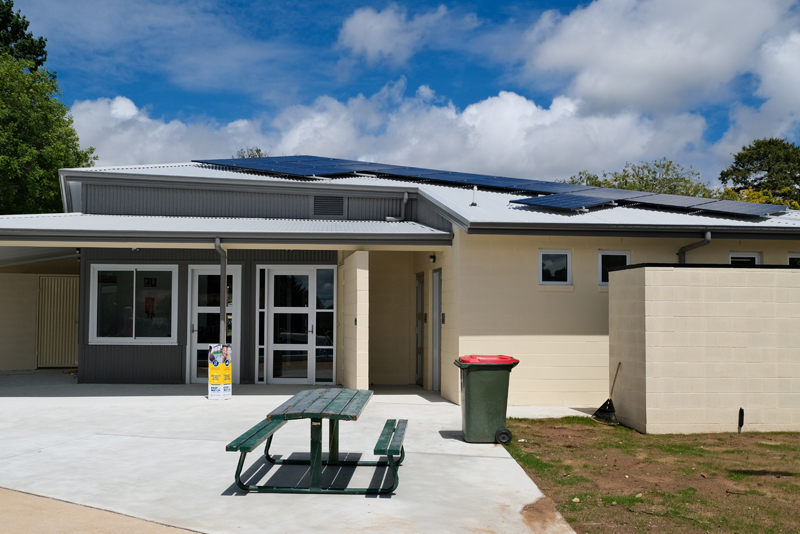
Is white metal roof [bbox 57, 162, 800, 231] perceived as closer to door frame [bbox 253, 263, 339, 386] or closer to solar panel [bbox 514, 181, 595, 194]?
solar panel [bbox 514, 181, 595, 194]

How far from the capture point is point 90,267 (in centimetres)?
1485

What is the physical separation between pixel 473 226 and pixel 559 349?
2805 millimetres

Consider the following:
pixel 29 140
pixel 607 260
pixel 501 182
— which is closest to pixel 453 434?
pixel 607 260

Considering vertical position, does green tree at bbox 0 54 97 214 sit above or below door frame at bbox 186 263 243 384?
above

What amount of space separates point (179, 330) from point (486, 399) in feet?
27.3

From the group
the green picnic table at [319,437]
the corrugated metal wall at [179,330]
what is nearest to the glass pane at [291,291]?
the corrugated metal wall at [179,330]

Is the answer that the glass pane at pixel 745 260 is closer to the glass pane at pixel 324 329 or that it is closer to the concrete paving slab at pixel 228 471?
the concrete paving slab at pixel 228 471

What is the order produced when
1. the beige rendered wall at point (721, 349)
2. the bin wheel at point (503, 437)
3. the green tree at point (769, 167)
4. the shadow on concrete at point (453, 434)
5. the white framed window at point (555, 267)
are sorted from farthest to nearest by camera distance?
the green tree at point (769, 167), the white framed window at point (555, 267), the beige rendered wall at point (721, 349), the shadow on concrete at point (453, 434), the bin wheel at point (503, 437)

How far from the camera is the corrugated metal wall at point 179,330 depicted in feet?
48.3

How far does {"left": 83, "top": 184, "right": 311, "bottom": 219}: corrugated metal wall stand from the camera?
49.7ft

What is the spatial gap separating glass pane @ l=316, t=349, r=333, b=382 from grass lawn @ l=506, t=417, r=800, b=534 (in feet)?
18.2

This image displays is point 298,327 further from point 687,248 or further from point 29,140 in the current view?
point 29,140

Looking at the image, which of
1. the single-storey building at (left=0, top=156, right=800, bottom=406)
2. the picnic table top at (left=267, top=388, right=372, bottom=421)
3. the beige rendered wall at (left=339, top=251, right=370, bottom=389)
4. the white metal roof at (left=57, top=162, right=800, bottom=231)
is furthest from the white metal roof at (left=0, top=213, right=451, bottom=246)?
the picnic table top at (left=267, top=388, right=372, bottom=421)

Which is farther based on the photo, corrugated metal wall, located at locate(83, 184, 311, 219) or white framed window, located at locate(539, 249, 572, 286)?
corrugated metal wall, located at locate(83, 184, 311, 219)
